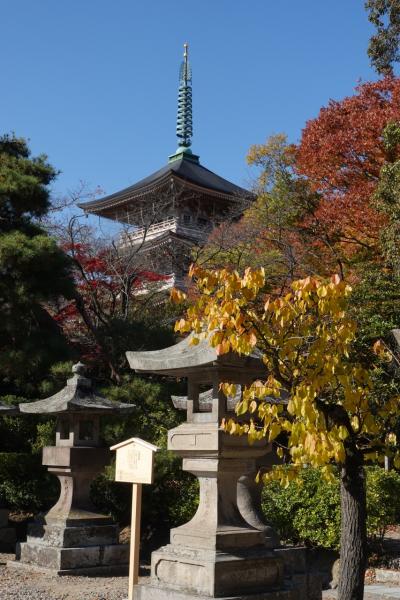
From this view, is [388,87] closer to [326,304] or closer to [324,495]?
[324,495]

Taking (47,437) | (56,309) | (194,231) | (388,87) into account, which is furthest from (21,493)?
(194,231)

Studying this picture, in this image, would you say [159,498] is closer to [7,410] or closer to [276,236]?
[7,410]

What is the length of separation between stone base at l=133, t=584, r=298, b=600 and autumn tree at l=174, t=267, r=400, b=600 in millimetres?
1518

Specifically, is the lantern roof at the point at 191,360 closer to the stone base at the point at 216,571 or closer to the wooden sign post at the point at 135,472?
the wooden sign post at the point at 135,472

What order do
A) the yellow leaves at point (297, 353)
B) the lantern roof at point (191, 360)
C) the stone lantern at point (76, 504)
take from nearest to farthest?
the yellow leaves at point (297, 353) < the lantern roof at point (191, 360) < the stone lantern at point (76, 504)

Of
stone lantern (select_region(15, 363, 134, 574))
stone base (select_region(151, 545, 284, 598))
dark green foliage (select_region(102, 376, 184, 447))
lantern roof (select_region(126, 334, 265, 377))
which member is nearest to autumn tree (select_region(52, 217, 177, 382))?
dark green foliage (select_region(102, 376, 184, 447))

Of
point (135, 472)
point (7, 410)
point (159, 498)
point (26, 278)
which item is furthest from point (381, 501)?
point (26, 278)

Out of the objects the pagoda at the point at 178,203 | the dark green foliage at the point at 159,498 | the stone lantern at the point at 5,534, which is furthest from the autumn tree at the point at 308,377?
the pagoda at the point at 178,203

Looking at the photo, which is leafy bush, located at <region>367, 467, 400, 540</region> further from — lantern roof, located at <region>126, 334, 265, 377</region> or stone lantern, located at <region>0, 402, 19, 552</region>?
stone lantern, located at <region>0, 402, 19, 552</region>

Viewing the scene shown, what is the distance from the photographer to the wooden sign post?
6.70 metres

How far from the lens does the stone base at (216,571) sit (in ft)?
21.2

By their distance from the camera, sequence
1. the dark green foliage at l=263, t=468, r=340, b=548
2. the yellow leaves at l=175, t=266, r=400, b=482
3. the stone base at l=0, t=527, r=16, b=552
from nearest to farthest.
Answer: the yellow leaves at l=175, t=266, r=400, b=482
the dark green foliage at l=263, t=468, r=340, b=548
the stone base at l=0, t=527, r=16, b=552

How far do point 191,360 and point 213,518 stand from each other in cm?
165

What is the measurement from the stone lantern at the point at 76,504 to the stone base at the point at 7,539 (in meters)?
1.27
